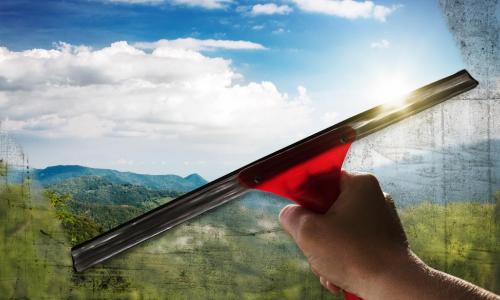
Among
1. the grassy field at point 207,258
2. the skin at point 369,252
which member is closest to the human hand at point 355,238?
the skin at point 369,252

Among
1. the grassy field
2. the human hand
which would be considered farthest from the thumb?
the grassy field

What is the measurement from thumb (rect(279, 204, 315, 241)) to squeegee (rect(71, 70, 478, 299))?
3 centimetres

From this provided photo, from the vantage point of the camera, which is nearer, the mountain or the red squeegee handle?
the red squeegee handle

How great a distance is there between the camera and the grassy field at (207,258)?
9.56 ft

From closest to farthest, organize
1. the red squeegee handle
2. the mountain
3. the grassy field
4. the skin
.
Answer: the skin < the red squeegee handle < the grassy field < the mountain

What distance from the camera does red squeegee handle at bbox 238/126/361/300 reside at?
2.06 ft

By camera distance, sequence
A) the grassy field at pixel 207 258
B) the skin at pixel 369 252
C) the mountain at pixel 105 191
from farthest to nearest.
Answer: the mountain at pixel 105 191 → the grassy field at pixel 207 258 → the skin at pixel 369 252

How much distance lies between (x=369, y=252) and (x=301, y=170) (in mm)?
161

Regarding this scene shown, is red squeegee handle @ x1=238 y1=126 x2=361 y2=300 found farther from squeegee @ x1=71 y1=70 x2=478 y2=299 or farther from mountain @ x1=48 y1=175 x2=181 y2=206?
mountain @ x1=48 y1=175 x2=181 y2=206

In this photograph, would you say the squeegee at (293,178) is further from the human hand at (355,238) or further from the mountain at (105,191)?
the mountain at (105,191)

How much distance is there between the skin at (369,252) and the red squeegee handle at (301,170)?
0.23 ft

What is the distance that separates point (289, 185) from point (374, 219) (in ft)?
0.46

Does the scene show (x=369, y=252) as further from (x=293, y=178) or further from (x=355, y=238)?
(x=293, y=178)

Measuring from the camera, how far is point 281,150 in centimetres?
69
